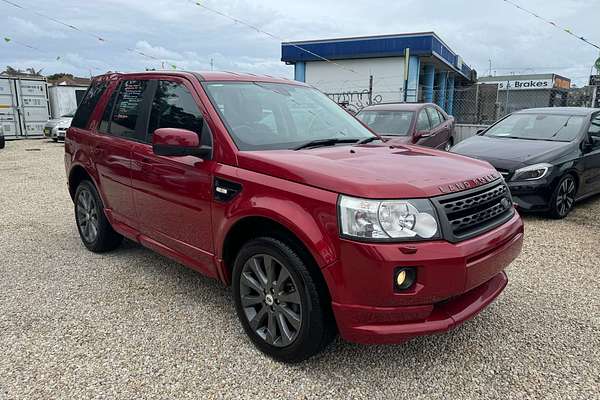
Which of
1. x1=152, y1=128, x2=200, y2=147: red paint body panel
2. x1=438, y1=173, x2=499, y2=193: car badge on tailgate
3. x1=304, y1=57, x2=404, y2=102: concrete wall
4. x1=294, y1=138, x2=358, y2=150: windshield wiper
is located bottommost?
x1=438, y1=173, x2=499, y2=193: car badge on tailgate

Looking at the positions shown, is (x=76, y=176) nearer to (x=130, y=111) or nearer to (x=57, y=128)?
(x=130, y=111)

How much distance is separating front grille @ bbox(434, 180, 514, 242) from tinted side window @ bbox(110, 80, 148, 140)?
101 inches

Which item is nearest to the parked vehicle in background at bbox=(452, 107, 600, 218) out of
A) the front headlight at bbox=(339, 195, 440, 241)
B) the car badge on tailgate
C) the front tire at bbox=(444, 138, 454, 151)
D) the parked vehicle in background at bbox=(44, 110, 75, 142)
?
the front tire at bbox=(444, 138, 454, 151)

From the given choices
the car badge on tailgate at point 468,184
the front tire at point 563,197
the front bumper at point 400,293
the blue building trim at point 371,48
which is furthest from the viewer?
the blue building trim at point 371,48

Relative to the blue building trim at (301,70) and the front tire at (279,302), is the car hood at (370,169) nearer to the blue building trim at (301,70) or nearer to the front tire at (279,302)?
the front tire at (279,302)

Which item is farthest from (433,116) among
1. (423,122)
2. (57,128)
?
(57,128)

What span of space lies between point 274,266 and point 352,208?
688mm

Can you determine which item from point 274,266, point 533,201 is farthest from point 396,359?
point 533,201

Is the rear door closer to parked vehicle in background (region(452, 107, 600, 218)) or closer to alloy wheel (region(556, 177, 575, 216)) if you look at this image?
parked vehicle in background (region(452, 107, 600, 218))

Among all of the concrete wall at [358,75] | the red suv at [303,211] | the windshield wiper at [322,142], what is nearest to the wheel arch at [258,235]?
the red suv at [303,211]

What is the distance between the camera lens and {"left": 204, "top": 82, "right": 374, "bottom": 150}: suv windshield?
322 cm

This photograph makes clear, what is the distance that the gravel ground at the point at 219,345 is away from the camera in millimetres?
2617

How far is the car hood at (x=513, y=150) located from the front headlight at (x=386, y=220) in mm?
4230

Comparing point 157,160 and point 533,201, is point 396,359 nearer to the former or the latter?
point 157,160
